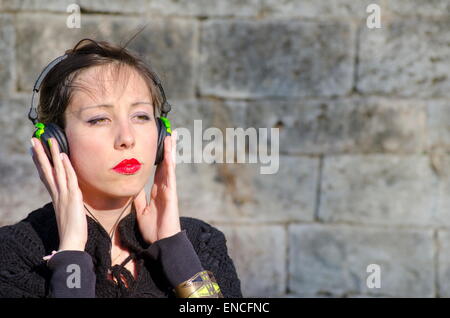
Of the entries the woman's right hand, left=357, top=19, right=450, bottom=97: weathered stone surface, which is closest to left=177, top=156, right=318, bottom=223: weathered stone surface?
left=357, top=19, right=450, bottom=97: weathered stone surface

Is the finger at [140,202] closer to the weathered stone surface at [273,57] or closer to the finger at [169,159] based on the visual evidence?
the finger at [169,159]

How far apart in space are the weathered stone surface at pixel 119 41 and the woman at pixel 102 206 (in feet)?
6.17

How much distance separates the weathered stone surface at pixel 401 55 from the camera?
4648mm

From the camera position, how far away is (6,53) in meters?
4.52

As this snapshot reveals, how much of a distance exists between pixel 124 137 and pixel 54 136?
0.28 m

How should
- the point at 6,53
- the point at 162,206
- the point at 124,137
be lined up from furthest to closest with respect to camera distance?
the point at 6,53
the point at 162,206
the point at 124,137

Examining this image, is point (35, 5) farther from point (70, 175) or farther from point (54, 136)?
point (70, 175)

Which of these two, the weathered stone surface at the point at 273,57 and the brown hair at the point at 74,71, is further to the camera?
the weathered stone surface at the point at 273,57

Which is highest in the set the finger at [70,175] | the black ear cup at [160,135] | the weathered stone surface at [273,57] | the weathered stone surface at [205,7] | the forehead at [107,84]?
the weathered stone surface at [205,7]

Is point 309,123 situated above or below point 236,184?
above

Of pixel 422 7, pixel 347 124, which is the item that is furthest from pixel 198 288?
pixel 422 7

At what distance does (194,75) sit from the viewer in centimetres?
462

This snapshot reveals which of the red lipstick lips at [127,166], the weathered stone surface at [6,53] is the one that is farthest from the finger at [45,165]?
the weathered stone surface at [6,53]

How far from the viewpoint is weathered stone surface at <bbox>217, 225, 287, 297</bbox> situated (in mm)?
4699
